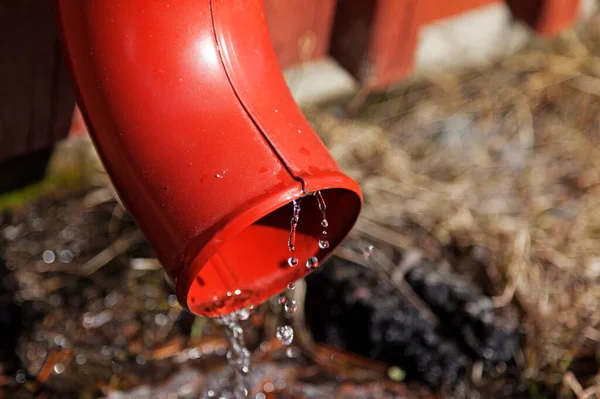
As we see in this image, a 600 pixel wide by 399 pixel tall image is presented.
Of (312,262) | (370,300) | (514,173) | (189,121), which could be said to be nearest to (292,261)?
(312,262)

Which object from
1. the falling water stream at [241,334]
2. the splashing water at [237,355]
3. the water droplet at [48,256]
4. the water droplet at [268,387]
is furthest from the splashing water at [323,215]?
Result: the water droplet at [48,256]

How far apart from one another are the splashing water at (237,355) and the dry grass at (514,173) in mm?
479

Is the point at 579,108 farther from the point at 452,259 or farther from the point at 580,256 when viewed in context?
the point at 452,259

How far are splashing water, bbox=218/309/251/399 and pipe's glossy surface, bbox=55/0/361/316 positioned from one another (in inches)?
13.7

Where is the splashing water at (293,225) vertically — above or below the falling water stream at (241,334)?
above

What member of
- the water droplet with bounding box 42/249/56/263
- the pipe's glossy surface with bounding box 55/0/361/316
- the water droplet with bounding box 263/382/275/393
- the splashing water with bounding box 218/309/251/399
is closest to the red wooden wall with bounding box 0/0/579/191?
the water droplet with bounding box 42/249/56/263

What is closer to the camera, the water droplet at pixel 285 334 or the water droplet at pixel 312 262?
the water droplet at pixel 312 262

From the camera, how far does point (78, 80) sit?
3.69 feet

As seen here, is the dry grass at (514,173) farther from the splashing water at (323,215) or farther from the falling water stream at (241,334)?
the splashing water at (323,215)

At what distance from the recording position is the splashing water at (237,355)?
4.85ft

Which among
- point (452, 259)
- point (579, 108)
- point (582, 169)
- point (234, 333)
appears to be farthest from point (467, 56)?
point (234, 333)

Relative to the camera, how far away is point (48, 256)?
6.07 ft

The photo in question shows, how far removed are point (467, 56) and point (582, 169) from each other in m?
0.56

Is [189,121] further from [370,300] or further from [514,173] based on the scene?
[514,173]
